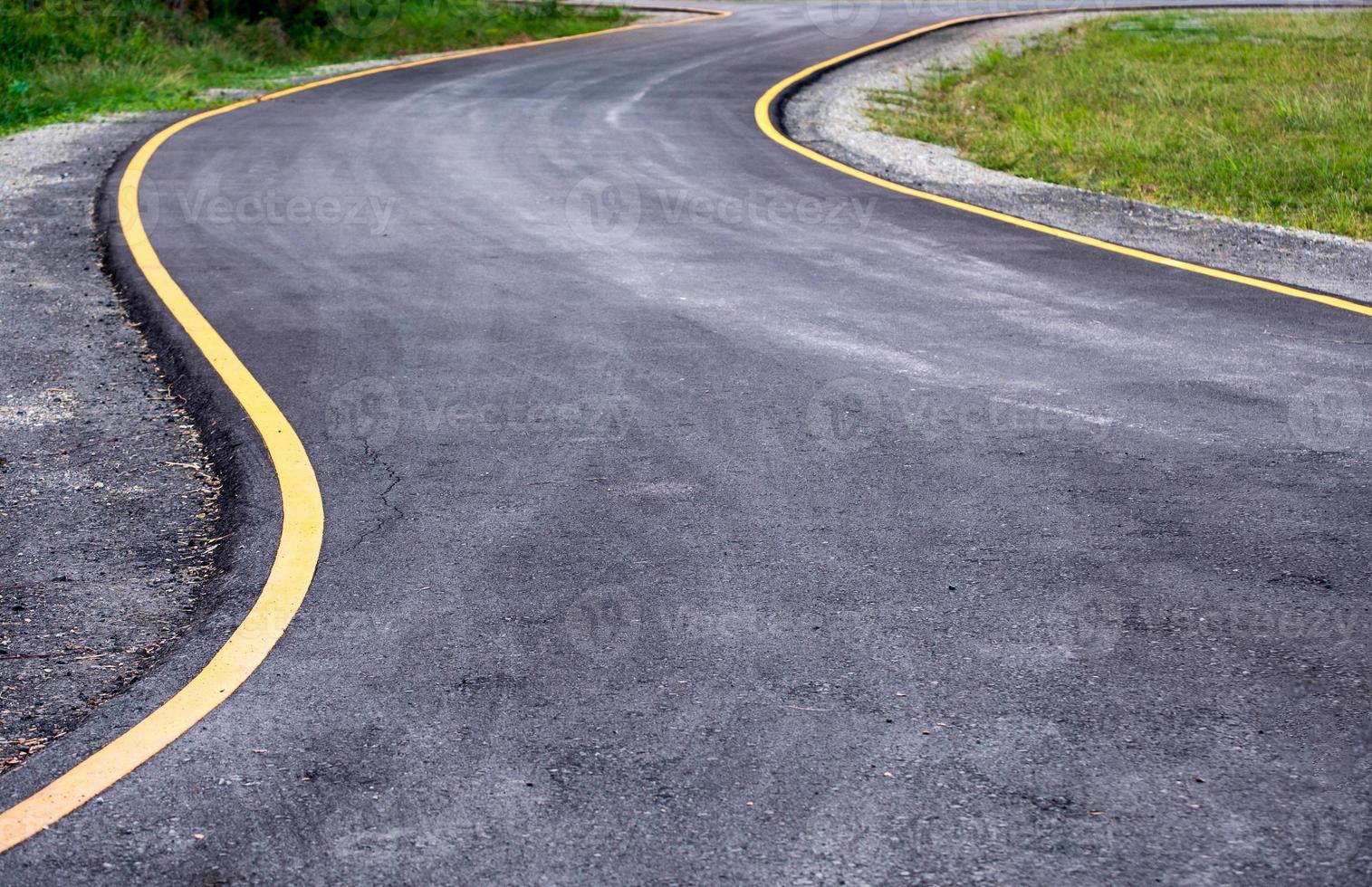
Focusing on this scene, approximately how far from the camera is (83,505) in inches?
218

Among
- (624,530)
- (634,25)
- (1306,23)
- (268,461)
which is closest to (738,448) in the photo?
(624,530)

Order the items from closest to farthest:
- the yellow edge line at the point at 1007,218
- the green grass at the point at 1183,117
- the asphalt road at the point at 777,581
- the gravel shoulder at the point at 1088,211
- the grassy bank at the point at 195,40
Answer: the asphalt road at the point at 777,581
the yellow edge line at the point at 1007,218
the gravel shoulder at the point at 1088,211
the green grass at the point at 1183,117
the grassy bank at the point at 195,40

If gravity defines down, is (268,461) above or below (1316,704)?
above

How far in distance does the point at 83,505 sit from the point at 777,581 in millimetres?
2773

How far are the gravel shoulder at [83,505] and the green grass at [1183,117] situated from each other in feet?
28.9

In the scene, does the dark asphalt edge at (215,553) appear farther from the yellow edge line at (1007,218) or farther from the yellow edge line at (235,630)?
the yellow edge line at (1007,218)

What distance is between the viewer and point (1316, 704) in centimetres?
399

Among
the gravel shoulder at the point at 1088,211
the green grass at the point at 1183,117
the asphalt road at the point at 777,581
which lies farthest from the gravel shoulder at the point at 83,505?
the green grass at the point at 1183,117

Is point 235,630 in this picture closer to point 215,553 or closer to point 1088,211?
point 215,553

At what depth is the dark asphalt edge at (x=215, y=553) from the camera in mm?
3748

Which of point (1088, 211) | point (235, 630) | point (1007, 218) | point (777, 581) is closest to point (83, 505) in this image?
point (235, 630)

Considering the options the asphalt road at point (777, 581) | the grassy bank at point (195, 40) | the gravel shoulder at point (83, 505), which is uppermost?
the grassy bank at point (195, 40)

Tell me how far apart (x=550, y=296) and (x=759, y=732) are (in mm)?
A: 5296

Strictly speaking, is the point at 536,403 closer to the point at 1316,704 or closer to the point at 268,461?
the point at 268,461
